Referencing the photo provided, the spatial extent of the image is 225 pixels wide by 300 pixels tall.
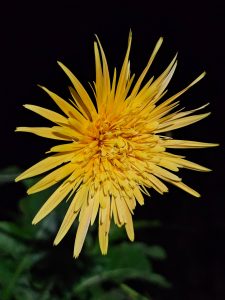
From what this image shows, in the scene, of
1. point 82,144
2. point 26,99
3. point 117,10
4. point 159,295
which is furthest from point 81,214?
point 159,295

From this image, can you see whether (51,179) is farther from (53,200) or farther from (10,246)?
(10,246)

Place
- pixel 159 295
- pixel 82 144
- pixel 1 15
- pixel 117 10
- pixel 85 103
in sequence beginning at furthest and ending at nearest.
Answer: pixel 159 295
pixel 117 10
pixel 1 15
pixel 82 144
pixel 85 103

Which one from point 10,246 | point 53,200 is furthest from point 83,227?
point 10,246

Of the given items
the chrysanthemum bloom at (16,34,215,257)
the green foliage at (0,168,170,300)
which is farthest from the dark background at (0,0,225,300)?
the chrysanthemum bloom at (16,34,215,257)

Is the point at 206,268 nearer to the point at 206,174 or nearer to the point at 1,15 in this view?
the point at 206,174

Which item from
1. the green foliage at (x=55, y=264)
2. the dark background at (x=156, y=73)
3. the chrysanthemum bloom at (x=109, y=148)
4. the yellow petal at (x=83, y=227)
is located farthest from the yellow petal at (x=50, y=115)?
the dark background at (x=156, y=73)
